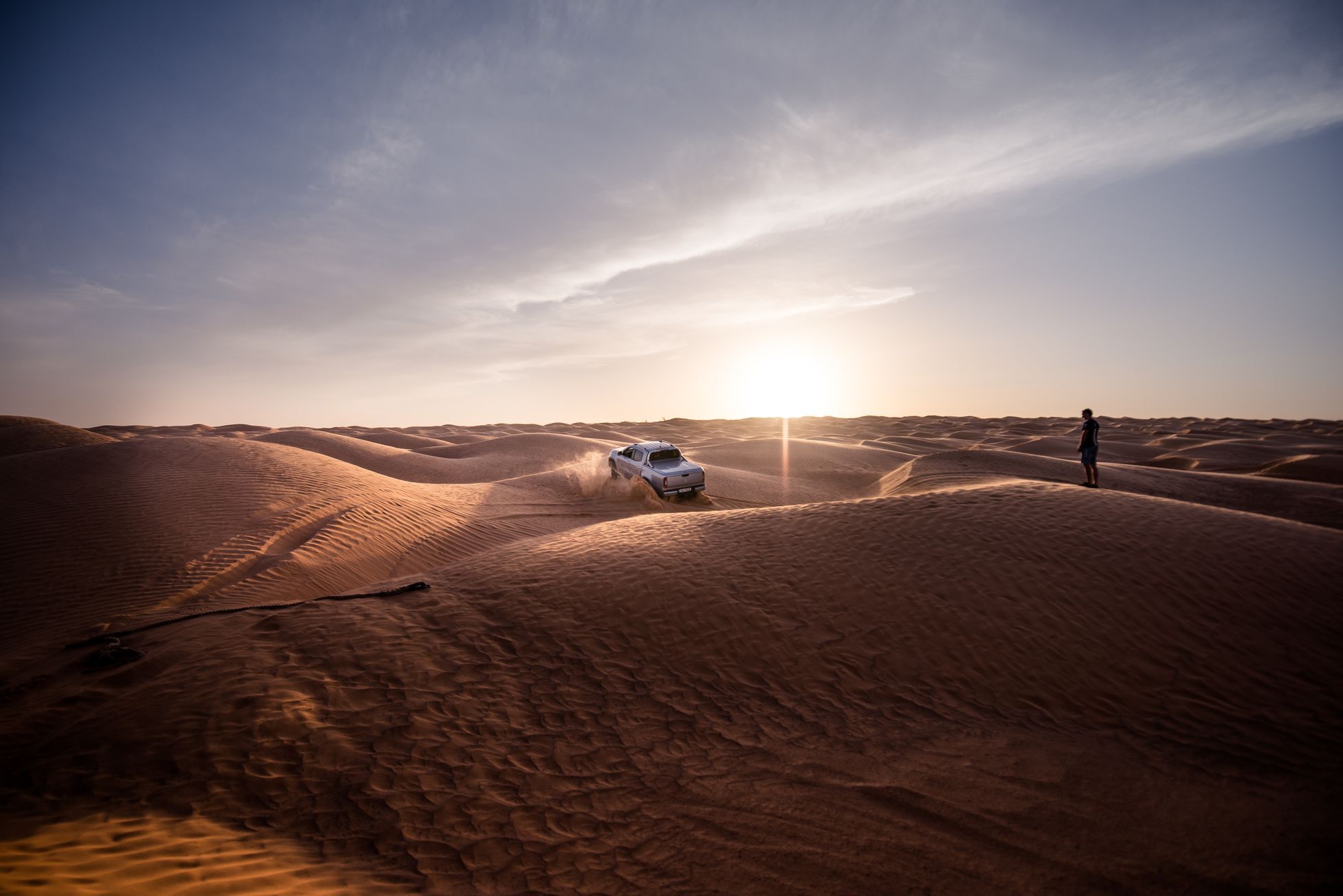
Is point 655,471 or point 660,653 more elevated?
point 655,471

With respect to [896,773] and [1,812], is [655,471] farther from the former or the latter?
[1,812]

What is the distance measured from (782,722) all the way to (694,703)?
0.96 m

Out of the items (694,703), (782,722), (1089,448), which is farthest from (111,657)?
(1089,448)

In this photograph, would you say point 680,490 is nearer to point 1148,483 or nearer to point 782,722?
point 782,722

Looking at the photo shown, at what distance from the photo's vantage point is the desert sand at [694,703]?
404cm

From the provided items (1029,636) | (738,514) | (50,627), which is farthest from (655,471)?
(50,627)

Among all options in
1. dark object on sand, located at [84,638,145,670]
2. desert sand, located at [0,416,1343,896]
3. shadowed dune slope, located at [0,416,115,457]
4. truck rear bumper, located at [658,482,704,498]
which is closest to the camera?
desert sand, located at [0,416,1343,896]

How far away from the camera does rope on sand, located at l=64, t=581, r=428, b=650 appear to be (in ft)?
24.3

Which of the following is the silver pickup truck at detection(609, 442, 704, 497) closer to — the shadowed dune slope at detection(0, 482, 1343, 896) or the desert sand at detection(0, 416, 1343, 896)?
the desert sand at detection(0, 416, 1343, 896)

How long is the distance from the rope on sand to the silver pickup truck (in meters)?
8.97

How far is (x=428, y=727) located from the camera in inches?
221

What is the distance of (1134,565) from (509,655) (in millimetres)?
8825

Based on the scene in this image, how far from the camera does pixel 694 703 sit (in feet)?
20.2

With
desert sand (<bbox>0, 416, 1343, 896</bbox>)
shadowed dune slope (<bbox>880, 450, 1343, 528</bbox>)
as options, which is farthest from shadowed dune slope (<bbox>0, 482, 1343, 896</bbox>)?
shadowed dune slope (<bbox>880, 450, 1343, 528</bbox>)
